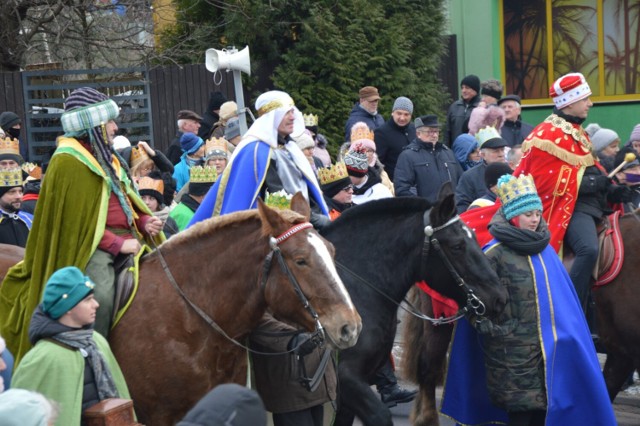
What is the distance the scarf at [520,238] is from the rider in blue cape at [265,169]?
124 centimetres

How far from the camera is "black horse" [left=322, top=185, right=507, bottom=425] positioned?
23.4 feet

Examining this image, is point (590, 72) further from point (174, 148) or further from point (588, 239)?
point (588, 239)

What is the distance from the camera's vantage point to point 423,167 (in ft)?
39.7

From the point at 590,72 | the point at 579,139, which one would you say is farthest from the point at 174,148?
the point at 590,72

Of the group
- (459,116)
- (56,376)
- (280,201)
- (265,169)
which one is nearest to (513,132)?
(459,116)

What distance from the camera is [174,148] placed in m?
13.3

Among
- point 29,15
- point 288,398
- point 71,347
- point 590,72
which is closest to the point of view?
point 71,347

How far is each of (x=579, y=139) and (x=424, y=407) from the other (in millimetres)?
2504

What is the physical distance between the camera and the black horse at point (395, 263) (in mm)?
7117

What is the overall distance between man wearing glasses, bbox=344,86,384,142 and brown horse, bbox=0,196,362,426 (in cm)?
814

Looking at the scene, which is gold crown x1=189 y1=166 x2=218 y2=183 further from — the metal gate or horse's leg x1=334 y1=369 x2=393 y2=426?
the metal gate

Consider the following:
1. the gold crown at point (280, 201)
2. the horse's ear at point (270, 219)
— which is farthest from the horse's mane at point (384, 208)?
the horse's ear at point (270, 219)

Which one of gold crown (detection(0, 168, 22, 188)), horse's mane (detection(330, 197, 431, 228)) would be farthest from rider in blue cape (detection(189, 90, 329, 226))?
gold crown (detection(0, 168, 22, 188))

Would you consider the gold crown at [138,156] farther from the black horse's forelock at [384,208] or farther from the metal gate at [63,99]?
the metal gate at [63,99]
